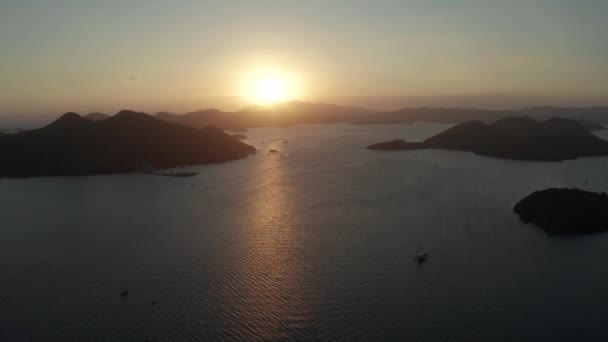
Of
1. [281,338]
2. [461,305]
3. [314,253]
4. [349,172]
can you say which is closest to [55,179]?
[349,172]

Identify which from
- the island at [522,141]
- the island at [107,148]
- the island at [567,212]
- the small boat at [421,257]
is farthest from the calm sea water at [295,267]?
the island at [522,141]

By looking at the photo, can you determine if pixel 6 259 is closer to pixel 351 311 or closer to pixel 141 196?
pixel 141 196

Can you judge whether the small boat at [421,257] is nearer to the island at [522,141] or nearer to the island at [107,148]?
the island at [107,148]

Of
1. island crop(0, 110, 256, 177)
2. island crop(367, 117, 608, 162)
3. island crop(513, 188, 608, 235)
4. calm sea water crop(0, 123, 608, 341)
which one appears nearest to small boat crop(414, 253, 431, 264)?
calm sea water crop(0, 123, 608, 341)

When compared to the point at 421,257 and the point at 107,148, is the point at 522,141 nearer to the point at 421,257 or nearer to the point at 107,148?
the point at 421,257

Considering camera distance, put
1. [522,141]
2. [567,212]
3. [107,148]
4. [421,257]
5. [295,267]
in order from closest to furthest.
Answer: [295,267] → [421,257] → [567,212] → [107,148] → [522,141]

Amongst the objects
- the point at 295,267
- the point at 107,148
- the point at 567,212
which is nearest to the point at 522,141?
the point at 567,212
